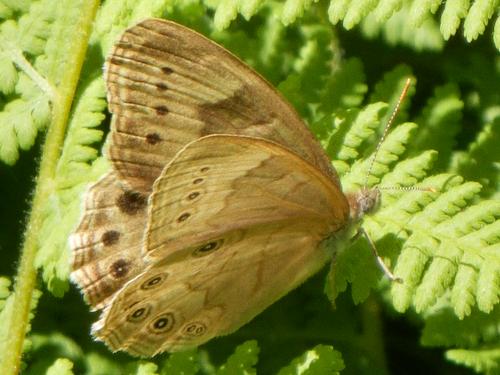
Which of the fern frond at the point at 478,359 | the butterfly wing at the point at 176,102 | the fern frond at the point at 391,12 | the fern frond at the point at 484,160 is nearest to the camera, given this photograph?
the butterfly wing at the point at 176,102

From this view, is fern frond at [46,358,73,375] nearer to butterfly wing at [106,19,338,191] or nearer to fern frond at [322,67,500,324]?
butterfly wing at [106,19,338,191]

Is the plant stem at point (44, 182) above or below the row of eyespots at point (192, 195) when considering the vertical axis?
below

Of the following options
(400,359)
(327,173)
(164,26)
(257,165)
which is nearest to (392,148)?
(327,173)

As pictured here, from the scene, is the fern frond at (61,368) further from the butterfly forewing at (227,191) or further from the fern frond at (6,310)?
the butterfly forewing at (227,191)

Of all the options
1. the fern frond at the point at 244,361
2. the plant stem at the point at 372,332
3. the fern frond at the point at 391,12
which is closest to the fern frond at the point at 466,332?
the plant stem at the point at 372,332

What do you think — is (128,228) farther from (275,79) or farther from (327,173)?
(275,79)

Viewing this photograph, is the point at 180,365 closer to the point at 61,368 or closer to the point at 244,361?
the point at 244,361
